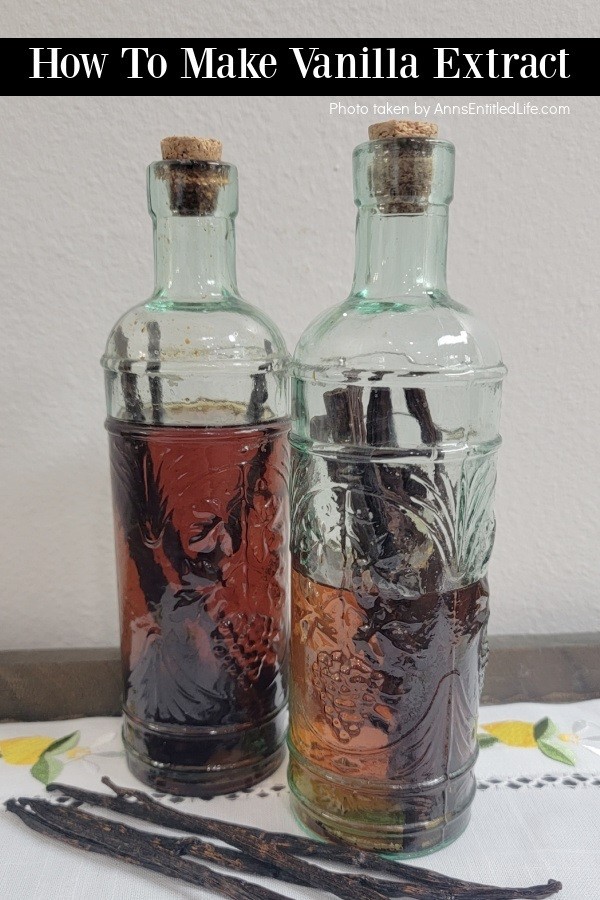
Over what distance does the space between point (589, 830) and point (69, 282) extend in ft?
1.93

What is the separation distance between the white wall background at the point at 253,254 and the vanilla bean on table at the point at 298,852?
215mm

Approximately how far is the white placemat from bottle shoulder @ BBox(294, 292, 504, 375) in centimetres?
32

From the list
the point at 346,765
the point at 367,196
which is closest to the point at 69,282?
the point at 367,196

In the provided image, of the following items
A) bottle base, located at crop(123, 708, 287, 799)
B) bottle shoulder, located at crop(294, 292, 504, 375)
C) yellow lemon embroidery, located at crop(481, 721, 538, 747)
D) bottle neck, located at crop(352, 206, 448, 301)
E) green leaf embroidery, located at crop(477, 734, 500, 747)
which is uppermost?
bottle neck, located at crop(352, 206, 448, 301)

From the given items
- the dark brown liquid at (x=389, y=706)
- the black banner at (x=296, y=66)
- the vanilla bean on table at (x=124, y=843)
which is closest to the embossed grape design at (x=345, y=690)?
the dark brown liquid at (x=389, y=706)

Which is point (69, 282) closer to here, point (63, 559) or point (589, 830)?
point (63, 559)

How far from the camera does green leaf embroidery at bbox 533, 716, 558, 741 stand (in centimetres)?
63

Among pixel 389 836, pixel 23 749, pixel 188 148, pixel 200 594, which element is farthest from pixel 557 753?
pixel 188 148

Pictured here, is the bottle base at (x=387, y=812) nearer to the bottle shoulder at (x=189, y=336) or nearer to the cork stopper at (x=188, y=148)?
the bottle shoulder at (x=189, y=336)

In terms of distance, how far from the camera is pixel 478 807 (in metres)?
0.54

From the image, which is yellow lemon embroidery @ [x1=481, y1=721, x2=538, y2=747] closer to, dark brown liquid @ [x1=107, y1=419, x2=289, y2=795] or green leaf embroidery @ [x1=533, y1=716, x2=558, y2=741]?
green leaf embroidery @ [x1=533, y1=716, x2=558, y2=741]

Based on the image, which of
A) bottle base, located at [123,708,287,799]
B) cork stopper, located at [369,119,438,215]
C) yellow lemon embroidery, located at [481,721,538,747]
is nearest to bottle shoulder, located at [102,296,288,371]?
cork stopper, located at [369,119,438,215]

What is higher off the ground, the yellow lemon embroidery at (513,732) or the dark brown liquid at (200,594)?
the dark brown liquid at (200,594)

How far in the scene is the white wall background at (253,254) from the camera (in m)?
0.62
